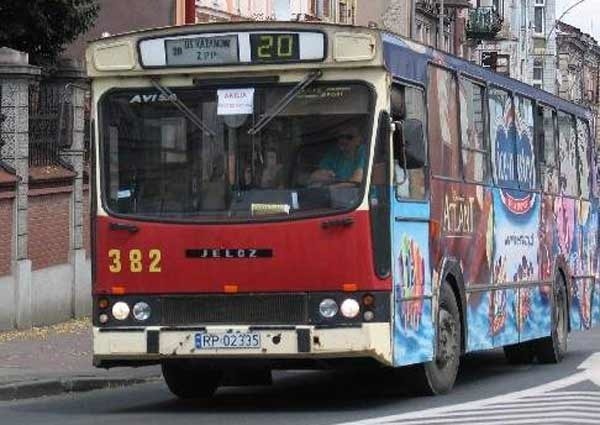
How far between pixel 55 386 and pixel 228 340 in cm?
354

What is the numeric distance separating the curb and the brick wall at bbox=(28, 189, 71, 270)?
683 centimetres

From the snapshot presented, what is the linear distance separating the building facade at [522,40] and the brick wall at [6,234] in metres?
53.0

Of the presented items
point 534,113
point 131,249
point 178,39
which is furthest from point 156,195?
point 534,113

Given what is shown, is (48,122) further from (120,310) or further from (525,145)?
(120,310)

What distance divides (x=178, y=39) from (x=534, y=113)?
23.3ft

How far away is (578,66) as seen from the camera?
103m

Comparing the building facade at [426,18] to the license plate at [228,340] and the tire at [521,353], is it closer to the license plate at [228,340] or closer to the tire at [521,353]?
the tire at [521,353]

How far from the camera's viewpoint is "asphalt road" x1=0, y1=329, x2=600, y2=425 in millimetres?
13234

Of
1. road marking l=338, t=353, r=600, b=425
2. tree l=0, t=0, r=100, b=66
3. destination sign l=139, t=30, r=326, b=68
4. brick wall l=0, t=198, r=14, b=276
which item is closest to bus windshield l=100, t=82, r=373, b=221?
destination sign l=139, t=30, r=326, b=68

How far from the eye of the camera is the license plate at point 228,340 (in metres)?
13.5

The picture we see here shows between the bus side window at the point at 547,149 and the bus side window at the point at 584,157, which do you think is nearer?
the bus side window at the point at 547,149

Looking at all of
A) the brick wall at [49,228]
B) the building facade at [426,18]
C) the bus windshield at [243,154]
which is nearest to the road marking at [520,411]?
the bus windshield at [243,154]

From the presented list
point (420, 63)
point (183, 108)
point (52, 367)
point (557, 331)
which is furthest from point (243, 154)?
point (557, 331)

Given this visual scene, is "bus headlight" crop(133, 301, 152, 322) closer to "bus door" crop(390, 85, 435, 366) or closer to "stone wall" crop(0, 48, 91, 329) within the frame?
"bus door" crop(390, 85, 435, 366)
